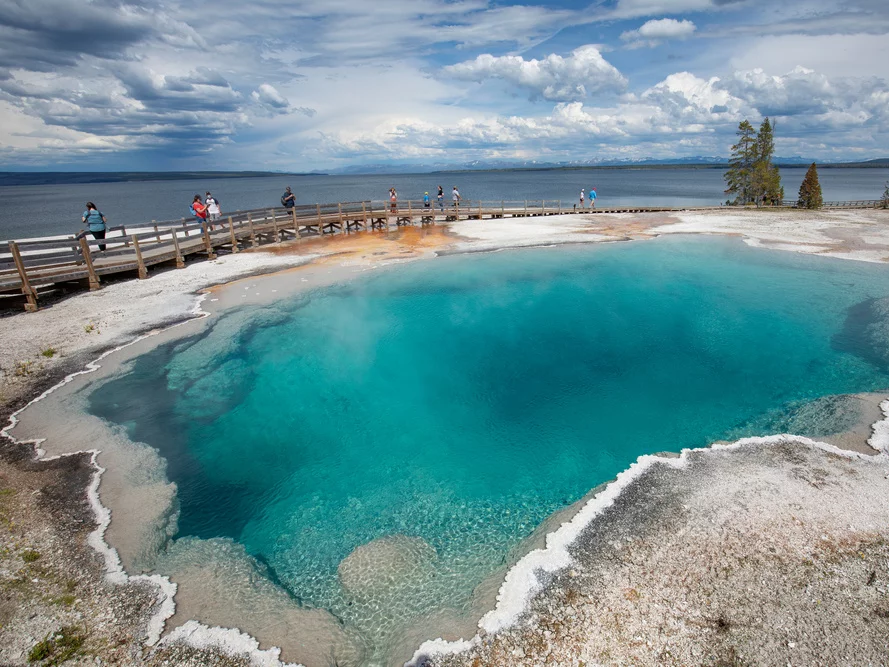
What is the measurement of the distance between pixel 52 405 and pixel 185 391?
2.88 meters

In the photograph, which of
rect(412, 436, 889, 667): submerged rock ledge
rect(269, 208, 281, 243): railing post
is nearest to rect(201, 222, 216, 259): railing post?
rect(269, 208, 281, 243): railing post

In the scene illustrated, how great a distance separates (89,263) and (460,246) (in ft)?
62.7

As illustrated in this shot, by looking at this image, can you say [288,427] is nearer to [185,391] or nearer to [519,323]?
[185,391]

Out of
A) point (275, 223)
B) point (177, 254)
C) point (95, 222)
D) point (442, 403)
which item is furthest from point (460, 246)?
point (95, 222)

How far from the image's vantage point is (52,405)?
11664mm

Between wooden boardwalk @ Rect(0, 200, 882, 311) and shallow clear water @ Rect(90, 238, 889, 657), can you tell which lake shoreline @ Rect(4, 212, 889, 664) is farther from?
shallow clear water @ Rect(90, 238, 889, 657)

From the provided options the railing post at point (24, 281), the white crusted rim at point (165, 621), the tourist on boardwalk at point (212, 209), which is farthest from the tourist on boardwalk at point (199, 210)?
the white crusted rim at point (165, 621)

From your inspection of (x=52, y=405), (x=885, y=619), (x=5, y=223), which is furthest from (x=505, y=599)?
(x=5, y=223)

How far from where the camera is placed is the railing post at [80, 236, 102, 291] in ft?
62.3

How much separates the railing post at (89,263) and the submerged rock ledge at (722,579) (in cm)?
2065

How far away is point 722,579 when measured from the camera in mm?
6668

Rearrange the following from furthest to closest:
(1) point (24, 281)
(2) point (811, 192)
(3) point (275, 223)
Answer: (2) point (811, 192)
(3) point (275, 223)
(1) point (24, 281)

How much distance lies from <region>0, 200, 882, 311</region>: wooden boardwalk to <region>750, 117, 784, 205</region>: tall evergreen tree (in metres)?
17.8

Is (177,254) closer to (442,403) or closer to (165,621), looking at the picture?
(442,403)
